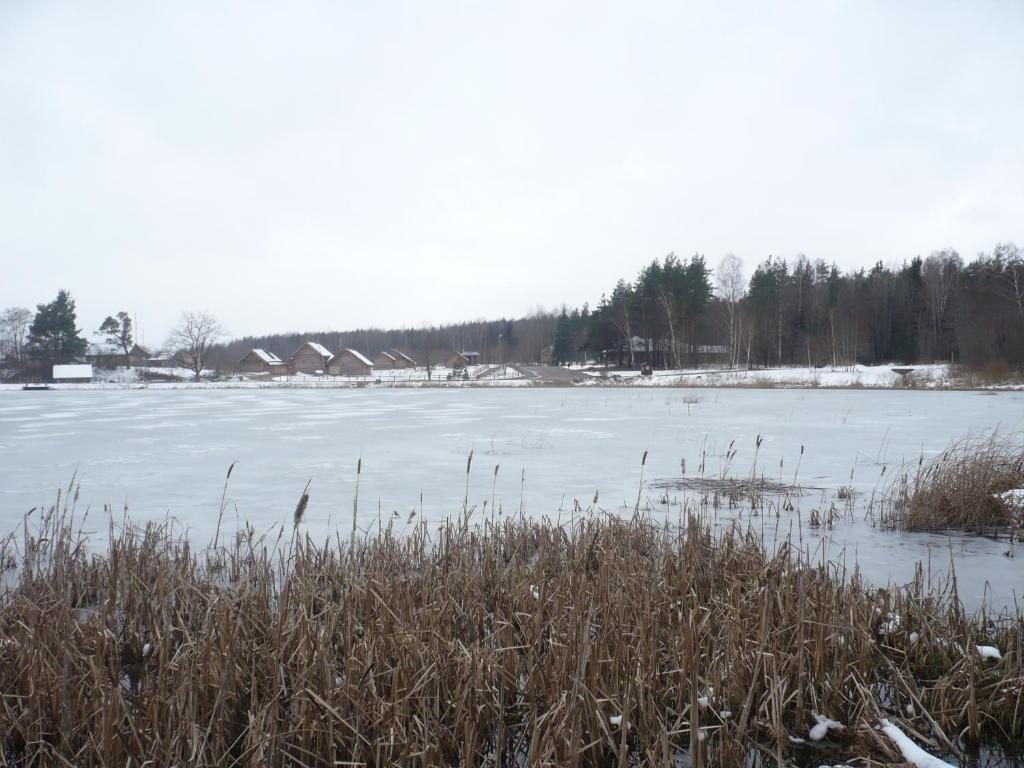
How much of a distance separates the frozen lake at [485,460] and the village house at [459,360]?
4966 centimetres

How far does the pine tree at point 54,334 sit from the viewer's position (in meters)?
60.6

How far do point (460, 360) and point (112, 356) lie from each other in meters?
35.4

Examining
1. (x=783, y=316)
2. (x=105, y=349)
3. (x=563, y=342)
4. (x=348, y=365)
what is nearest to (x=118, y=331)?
(x=105, y=349)

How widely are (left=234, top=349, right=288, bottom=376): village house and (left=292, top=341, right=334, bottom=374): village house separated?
1274 mm

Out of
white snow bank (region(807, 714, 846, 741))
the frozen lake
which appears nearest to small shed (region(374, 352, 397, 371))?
the frozen lake

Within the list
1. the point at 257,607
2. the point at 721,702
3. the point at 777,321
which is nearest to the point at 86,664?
the point at 257,607

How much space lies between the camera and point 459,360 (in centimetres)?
7312

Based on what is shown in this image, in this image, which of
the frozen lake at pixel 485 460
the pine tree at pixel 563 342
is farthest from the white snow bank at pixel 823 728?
Result: the pine tree at pixel 563 342

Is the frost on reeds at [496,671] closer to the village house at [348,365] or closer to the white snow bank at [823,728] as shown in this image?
the white snow bank at [823,728]

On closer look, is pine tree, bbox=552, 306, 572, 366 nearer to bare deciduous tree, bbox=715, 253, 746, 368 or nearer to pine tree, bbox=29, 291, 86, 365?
bare deciduous tree, bbox=715, 253, 746, 368

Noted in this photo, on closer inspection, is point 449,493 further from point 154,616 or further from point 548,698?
point 548,698

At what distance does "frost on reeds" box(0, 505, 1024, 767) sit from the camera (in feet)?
7.31

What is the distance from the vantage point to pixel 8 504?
6.59 m

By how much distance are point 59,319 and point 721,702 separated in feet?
239
